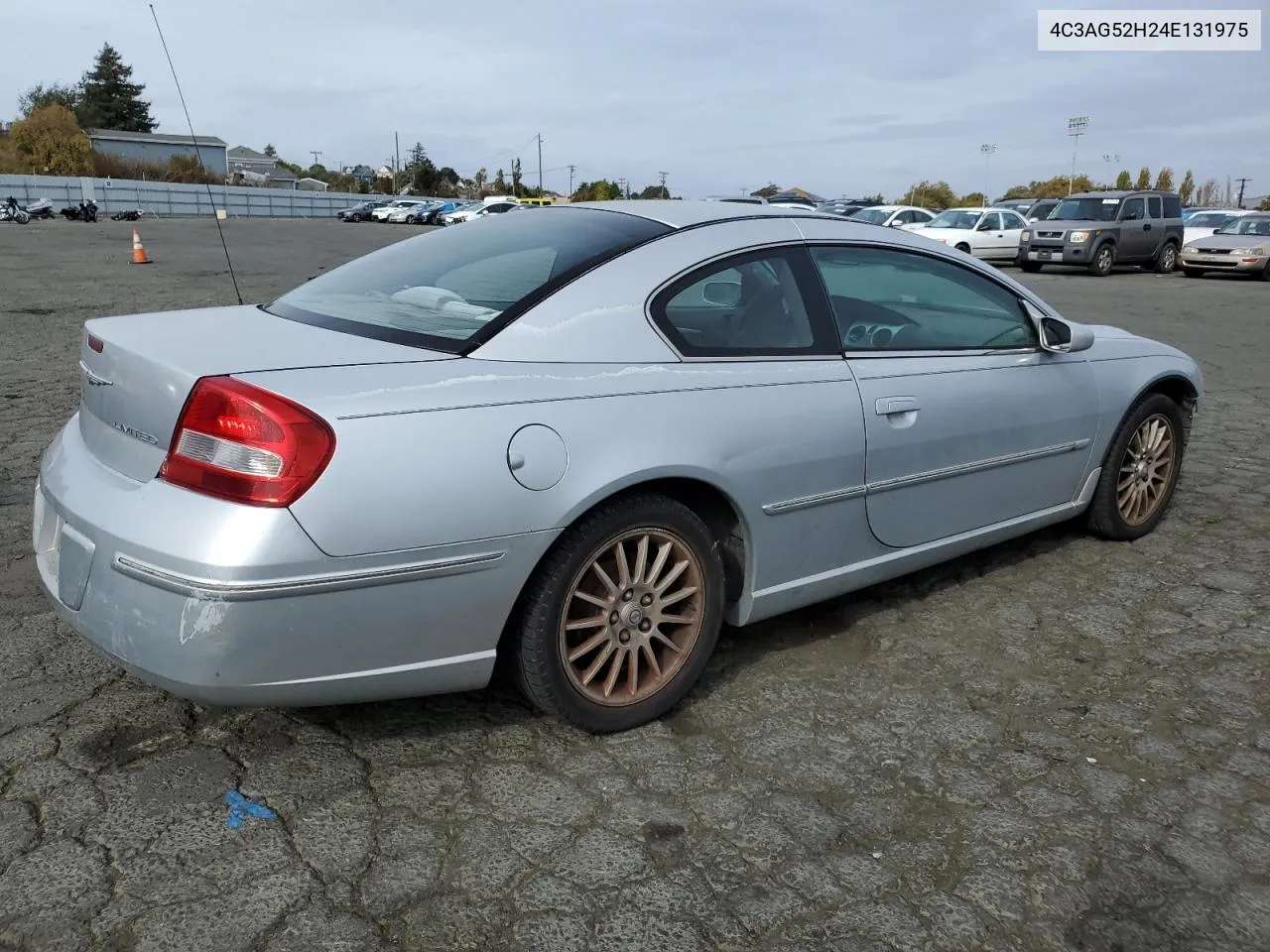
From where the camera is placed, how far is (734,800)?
2.63 meters

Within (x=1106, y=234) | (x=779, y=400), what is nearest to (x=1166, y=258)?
(x=1106, y=234)

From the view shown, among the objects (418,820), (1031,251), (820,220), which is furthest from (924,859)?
(1031,251)

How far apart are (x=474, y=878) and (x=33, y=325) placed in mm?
10294

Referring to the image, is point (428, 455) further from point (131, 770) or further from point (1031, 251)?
point (1031, 251)

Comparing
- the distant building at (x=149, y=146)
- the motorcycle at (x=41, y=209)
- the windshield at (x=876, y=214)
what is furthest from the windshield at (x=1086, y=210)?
the distant building at (x=149, y=146)

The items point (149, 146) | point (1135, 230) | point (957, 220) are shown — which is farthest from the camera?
point (149, 146)

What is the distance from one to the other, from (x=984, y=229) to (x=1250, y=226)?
5899mm

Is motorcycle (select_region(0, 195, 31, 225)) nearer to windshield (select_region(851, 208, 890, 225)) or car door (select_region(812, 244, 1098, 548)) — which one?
windshield (select_region(851, 208, 890, 225))

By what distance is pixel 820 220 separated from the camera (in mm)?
Answer: 3648

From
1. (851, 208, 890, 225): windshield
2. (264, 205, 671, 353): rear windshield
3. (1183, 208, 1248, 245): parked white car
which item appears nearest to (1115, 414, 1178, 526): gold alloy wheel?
(264, 205, 671, 353): rear windshield

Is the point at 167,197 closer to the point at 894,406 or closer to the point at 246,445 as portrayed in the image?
the point at 894,406

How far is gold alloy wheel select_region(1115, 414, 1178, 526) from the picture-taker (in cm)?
455

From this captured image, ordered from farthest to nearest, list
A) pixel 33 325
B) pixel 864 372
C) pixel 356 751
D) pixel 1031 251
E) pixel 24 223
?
pixel 24 223
pixel 1031 251
pixel 33 325
pixel 864 372
pixel 356 751

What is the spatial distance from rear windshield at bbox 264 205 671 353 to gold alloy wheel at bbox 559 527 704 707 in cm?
70
